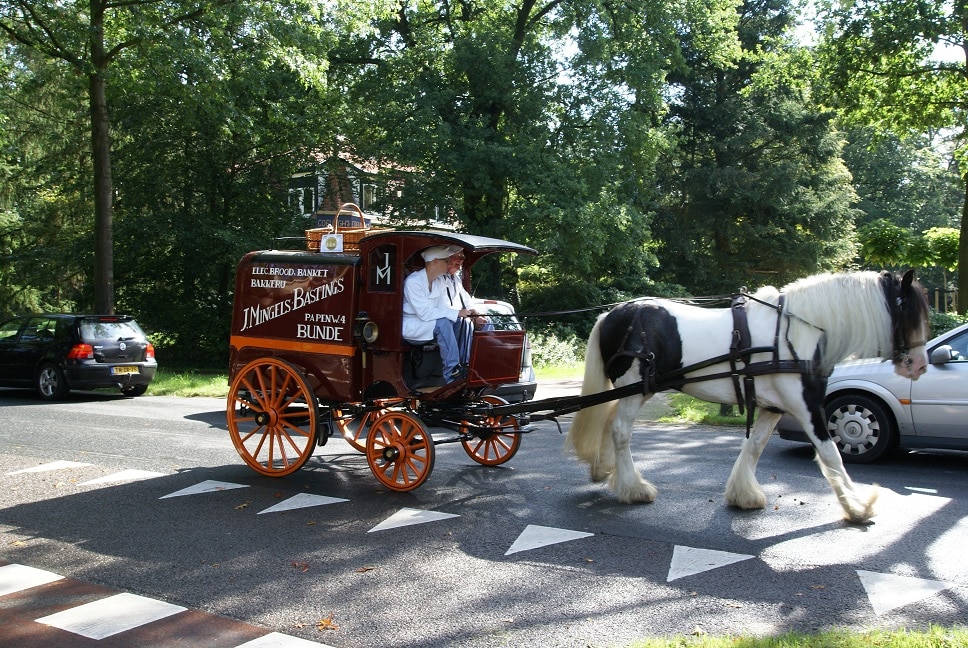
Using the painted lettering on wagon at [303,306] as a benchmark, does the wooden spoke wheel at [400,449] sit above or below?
below

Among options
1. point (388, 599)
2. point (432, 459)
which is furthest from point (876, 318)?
point (388, 599)

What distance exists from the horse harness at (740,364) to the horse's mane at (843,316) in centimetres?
12

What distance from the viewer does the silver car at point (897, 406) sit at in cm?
805

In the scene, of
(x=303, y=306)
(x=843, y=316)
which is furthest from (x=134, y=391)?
(x=843, y=316)

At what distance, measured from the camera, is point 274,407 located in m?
8.02

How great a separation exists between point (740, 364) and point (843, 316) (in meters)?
0.83

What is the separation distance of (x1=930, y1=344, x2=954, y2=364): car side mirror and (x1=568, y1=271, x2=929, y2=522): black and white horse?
2.11 meters

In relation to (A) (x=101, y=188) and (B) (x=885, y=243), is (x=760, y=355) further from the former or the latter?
(A) (x=101, y=188)

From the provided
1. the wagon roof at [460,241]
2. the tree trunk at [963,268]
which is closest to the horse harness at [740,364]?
the wagon roof at [460,241]

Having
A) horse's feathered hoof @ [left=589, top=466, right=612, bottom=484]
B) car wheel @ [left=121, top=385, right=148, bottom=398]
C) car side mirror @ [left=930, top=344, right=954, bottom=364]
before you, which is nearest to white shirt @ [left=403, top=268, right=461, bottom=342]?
horse's feathered hoof @ [left=589, top=466, right=612, bottom=484]

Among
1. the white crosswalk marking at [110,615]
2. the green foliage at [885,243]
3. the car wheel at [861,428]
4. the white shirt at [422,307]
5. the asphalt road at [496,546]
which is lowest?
the white crosswalk marking at [110,615]

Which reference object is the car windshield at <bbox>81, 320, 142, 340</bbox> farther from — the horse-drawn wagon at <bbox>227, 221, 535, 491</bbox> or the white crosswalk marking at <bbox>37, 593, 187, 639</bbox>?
the white crosswalk marking at <bbox>37, 593, 187, 639</bbox>

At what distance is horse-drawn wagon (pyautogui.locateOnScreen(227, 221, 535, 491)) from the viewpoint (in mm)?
7234

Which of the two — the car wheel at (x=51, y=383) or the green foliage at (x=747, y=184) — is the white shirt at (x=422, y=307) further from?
the green foliage at (x=747, y=184)
